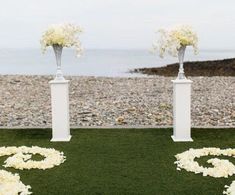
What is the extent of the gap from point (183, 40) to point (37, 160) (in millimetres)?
3844

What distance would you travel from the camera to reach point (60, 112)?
10.7m

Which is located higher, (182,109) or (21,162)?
(182,109)

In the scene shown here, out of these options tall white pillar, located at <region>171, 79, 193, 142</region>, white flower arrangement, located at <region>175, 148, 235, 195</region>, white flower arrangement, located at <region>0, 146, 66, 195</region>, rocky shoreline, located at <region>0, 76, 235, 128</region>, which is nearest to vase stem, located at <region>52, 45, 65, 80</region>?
white flower arrangement, located at <region>0, 146, 66, 195</region>

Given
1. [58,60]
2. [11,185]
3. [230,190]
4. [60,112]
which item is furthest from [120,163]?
[58,60]

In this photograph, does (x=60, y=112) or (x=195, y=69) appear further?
(x=195, y=69)

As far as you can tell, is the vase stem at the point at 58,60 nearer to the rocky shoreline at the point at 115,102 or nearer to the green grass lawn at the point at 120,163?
the green grass lawn at the point at 120,163

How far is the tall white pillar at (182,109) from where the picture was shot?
1055 centimetres

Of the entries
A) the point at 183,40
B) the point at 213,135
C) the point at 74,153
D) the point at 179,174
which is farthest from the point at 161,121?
the point at 179,174

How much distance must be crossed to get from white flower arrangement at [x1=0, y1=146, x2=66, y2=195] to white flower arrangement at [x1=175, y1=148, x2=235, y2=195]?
209cm

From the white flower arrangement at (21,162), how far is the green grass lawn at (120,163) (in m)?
0.15

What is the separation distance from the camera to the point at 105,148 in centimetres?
979

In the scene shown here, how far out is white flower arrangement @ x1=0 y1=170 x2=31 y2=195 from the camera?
697cm

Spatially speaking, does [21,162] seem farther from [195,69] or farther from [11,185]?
[195,69]

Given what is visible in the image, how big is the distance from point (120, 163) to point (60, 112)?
8.25ft
